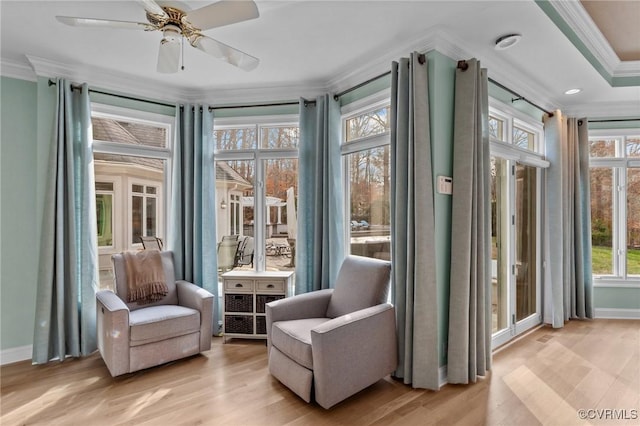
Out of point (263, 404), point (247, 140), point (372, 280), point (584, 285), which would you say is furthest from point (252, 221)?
point (584, 285)

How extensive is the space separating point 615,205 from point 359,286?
12.6 ft

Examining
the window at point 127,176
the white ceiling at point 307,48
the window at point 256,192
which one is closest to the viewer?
the white ceiling at point 307,48

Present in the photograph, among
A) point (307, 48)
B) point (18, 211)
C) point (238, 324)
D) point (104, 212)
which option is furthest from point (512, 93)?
point (18, 211)

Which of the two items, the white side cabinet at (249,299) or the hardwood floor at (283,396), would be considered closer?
the hardwood floor at (283,396)

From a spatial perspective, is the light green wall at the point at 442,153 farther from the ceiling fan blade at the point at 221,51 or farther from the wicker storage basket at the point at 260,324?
the wicker storage basket at the point at 260,324

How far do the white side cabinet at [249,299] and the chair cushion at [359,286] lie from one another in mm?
660

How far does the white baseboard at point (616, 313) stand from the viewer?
417cm

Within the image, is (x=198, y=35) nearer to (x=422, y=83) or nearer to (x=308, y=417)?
(x=422, y=83)

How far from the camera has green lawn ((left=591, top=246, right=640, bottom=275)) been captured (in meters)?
4.23

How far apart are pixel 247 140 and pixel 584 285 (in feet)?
14.8

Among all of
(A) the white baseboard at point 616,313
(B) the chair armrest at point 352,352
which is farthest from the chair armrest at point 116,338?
(A) the white baseboard at point 616,313

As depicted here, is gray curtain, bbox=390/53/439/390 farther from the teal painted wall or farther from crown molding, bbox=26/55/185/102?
the teal painted wall

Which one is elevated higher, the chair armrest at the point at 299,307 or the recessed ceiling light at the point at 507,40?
the recessed ceiling light at the point at 507,40

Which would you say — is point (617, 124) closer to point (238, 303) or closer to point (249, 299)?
point (249, 299)
